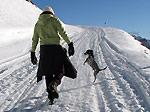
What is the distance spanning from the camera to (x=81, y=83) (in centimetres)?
505

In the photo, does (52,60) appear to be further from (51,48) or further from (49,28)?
(49,28)

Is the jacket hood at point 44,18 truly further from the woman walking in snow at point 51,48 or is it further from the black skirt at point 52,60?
the black skirt at point 52,60

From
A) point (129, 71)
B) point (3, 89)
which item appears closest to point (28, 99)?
point (3, 89)

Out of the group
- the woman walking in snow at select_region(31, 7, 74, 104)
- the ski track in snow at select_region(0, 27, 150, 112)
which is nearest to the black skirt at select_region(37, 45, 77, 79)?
the woman walking in snow at select_region(31, 7, 74, 104)

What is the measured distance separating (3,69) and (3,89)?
8.04 ft

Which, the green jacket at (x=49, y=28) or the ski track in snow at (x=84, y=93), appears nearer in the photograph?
the green jacket at (x=49, y=28)

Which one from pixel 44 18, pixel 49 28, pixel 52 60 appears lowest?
pixel 52 60

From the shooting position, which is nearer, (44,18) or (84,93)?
(44,18)

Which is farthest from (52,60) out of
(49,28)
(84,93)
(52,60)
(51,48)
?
(84,93)

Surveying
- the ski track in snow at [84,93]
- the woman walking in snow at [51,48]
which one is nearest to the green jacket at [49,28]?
the woman walking in snow at [51,48]

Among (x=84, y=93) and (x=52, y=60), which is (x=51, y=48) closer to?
(x=52, y=60)

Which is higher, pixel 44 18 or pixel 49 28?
pixel 44 18

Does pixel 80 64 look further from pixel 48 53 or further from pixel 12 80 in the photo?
pixel 48 53

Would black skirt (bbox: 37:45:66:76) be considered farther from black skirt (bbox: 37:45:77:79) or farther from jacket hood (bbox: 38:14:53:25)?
jacket hood (bbox: 38:14:53:25)
